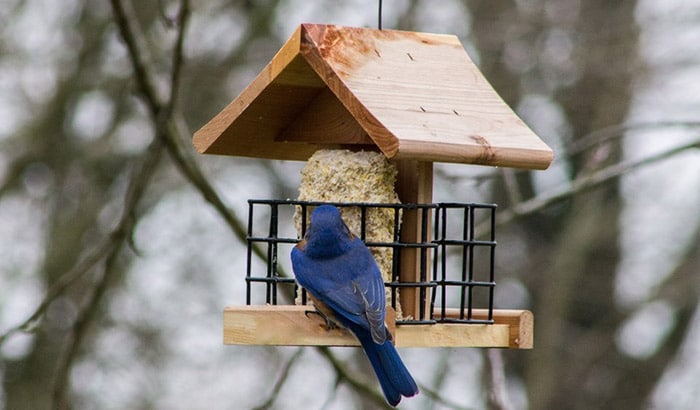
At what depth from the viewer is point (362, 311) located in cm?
393

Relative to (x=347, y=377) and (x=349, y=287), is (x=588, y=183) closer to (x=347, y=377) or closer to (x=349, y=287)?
(x=347, y=377)

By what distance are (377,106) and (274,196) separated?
269 inches

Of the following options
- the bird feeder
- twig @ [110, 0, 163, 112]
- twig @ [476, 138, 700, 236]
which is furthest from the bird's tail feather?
twig @ [110, 0, 163, 112]

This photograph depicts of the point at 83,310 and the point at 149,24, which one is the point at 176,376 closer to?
the point at 149,24

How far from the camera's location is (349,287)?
4012 mm

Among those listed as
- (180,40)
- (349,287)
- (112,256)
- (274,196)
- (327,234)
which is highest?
(180,40)

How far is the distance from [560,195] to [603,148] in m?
0.40

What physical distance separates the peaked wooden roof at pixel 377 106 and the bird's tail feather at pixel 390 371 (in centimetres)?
69

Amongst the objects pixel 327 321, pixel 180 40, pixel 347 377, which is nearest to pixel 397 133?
pixel 327 321

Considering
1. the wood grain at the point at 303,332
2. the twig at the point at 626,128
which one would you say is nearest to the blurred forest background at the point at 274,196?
the twig at the point at 626,128

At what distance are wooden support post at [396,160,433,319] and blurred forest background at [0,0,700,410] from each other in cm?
464

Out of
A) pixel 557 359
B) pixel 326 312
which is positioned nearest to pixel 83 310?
pixel 326 312

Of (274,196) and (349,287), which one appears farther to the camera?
(274,196)

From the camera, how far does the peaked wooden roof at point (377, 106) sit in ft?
12.9
